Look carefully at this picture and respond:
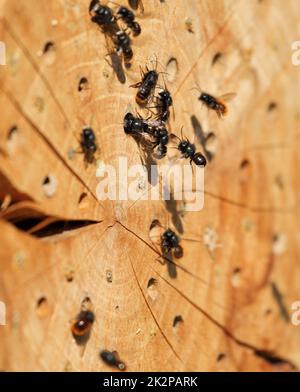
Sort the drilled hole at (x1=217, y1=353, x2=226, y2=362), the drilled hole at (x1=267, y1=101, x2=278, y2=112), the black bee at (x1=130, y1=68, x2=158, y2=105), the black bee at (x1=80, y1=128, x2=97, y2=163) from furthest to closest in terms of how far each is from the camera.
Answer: the drilled hole at (x1=267, y1=101, x2=278, y2=112)
the drilled hole at (x1=217, y1=353, x2=226, y2=362)
the black bee at (x1=130, y1=68, x2=158, y2=105)
the black bee at (x1=80, y1=128, x2=97, y2=163)

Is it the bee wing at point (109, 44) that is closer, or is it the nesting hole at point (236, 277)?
the bee wing at point (109, 44)

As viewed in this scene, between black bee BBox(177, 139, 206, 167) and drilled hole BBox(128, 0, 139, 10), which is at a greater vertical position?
drilled hole BBox(128, 0, 139, 10)

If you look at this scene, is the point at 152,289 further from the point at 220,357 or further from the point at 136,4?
the point at 136,4

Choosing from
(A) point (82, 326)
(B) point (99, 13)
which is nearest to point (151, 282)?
(A) point (82, 326)

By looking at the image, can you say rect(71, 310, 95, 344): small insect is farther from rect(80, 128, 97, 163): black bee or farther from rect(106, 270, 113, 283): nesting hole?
rect(80, 128, 97, 163): black bee

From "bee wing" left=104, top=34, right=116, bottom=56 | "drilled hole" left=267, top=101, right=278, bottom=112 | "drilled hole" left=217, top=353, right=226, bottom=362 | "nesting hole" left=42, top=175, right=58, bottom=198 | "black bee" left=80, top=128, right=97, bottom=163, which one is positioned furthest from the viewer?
"drilled hole" left=267, top=101, right=278, bottom=112

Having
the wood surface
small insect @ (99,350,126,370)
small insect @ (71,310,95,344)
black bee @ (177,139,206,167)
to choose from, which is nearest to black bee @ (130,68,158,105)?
the wood surface

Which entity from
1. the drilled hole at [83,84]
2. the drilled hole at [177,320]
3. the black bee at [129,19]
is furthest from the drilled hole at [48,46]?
the drilled hole at [177,320]

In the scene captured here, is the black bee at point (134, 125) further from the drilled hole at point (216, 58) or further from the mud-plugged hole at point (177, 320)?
the mud-plugged hole at point (177, 320)
